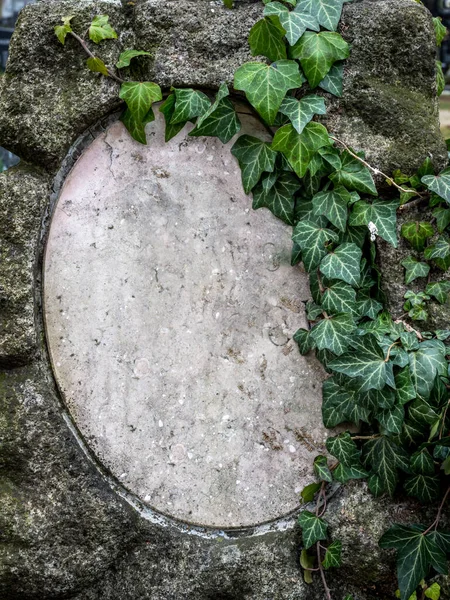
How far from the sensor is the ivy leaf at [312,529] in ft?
5.66

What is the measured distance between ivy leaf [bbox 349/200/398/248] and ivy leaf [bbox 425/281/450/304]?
15 cm

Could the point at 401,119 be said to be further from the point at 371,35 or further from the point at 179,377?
the point at 179,377

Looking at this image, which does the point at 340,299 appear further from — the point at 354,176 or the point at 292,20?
the point at 292,20

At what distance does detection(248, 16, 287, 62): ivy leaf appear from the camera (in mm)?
1621

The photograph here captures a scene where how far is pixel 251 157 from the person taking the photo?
1.72 meters

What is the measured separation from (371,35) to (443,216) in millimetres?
476

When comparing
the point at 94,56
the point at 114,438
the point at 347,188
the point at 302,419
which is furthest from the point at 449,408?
the point at 94,56

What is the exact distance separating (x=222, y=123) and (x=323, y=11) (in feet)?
1.16

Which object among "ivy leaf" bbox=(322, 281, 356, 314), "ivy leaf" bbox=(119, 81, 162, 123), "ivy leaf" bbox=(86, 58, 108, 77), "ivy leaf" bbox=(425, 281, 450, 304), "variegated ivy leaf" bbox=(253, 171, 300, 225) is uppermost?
"ivy leaf" bbox=(86, 58, 108, 77)

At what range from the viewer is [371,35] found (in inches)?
67.2

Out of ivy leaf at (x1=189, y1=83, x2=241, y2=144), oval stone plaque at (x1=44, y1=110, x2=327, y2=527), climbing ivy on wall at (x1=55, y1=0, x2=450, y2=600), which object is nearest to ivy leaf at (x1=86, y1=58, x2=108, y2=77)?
climbing ivy on wall at (x1=55, y1=0, x2=450, y2=600)

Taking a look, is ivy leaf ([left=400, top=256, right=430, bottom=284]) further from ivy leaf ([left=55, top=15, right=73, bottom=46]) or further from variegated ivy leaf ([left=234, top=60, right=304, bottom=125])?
ivy leaf ([left=55, top=15, right=73, bottom=46])

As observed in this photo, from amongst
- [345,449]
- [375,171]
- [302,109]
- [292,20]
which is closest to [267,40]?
[292,20]

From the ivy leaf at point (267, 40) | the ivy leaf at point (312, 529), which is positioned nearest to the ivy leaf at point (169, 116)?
the ivy leaf at point (267, 40)
